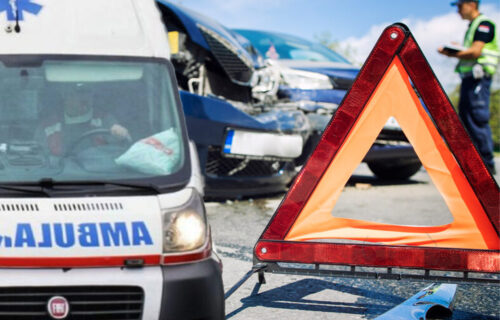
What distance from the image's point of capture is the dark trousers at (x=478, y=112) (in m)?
7.23

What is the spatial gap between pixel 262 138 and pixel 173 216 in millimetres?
3651

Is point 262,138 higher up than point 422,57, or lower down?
lower down

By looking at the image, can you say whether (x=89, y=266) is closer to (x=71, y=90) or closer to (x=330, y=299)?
(x=71, y=90)

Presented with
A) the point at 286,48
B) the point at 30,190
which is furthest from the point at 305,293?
the point at 286,48

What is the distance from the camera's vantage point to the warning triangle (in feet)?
10.8

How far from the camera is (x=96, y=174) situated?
9.55 feet

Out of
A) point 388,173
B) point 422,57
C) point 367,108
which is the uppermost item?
point 422,57

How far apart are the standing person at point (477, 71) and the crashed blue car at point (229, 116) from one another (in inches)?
75.7

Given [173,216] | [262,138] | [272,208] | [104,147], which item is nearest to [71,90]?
[104,147]

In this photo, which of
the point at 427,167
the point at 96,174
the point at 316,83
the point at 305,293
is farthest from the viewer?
the point at 316,83

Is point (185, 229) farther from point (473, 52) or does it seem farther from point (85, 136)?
point (473, 52)

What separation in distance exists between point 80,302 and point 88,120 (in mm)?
928

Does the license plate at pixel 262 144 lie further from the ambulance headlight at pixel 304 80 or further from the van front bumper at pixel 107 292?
the van front bumper at pixel 107 292

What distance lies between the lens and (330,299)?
380cm
